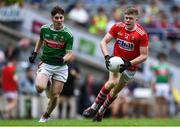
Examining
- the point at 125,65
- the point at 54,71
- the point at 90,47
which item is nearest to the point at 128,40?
the point at 125,65

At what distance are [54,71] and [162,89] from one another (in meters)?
10.6

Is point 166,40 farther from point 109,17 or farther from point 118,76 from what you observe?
point 118,76

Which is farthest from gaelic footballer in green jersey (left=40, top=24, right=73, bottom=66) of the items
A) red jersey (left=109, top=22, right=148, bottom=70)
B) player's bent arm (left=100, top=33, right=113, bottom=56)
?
red jersey (left=109, top=22, right=148, bottom=70)

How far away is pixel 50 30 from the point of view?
17516 mm

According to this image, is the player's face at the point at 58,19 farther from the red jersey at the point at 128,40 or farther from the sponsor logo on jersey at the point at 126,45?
the sponsor logo on jersey at the point at 126,45

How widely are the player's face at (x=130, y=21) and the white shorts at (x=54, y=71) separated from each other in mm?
1675

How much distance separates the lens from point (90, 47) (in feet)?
103

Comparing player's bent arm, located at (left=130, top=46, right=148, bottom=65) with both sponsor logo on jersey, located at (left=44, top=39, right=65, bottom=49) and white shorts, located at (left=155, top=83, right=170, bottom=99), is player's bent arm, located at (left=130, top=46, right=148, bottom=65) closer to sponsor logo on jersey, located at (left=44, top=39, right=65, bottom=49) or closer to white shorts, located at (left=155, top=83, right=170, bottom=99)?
sponsor logo on jersey, located at (left=44, top=39, right=65, bottom=49)

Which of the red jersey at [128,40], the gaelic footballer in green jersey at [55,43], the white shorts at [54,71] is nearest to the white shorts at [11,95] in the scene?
the white shorts at [54,71]

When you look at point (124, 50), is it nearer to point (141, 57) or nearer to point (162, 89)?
point (141, 57)

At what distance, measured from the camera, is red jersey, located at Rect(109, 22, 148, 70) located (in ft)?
56.9

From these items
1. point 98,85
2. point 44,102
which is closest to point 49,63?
point 44,102

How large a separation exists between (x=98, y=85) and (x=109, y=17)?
3785 millimetres

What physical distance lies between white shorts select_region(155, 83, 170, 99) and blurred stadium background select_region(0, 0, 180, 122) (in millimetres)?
702
